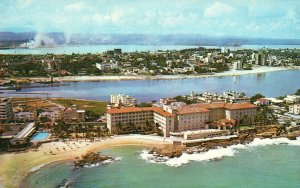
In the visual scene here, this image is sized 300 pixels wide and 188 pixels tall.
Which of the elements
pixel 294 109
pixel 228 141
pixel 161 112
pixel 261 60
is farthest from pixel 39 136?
pixel 261 60

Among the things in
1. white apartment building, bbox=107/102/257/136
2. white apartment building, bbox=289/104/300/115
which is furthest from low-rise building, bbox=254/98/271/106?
white apartment building, bbox=107/102/257/136

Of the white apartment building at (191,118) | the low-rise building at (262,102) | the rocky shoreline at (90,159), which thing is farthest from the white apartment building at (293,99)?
the rocky shoreline at (90,159)

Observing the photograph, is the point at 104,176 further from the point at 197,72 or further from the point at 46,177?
the point at 197,72

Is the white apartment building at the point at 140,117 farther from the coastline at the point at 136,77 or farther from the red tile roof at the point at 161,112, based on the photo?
the coastline at the point at 136,77

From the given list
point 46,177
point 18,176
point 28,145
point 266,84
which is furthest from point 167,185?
point 266,84

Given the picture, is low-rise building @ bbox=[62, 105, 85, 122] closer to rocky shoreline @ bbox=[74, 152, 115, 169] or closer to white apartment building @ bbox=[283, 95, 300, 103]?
rocky shoreline @ bbox=[74, 152, 115, 169]

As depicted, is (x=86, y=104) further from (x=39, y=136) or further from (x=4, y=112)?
(x=39, y=136)
